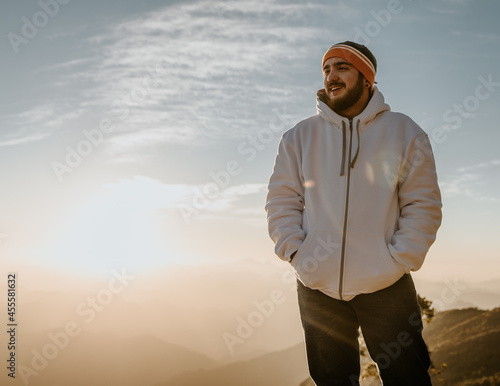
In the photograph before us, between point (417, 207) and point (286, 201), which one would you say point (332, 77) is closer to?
point (286, 201)

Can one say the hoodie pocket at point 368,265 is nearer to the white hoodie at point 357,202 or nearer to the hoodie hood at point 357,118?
the white hoodie at point 357,202

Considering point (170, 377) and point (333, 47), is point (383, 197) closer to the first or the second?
point (333, 47)

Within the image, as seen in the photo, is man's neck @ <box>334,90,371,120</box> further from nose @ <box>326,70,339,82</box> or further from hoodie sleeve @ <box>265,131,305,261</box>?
hoodie sleeve @ <box>265,131,305,261</box>

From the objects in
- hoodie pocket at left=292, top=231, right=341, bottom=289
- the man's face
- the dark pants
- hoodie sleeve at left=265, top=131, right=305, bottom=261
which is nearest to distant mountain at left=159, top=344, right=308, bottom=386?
the dark pants

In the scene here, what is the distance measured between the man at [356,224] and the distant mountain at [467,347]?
23.1 metres

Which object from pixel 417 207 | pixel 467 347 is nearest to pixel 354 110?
pixel 417 207

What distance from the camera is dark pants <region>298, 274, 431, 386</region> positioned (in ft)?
8.71

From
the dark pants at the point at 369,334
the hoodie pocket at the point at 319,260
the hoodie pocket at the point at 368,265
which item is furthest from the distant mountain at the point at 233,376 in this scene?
the hoodie pocket at the point at 368,265

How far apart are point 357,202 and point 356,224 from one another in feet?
0.46

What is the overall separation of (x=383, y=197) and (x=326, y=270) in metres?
0.59

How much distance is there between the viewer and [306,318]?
295 cm

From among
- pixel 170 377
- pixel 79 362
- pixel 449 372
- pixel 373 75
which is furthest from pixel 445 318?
pixel 79 362

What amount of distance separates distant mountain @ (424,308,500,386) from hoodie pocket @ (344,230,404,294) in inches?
915

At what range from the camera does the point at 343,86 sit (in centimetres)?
312
